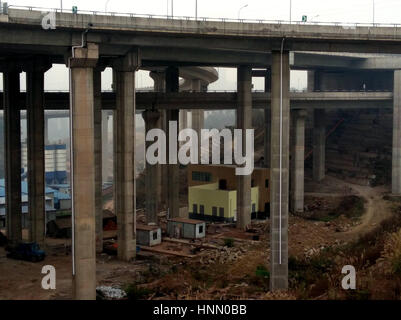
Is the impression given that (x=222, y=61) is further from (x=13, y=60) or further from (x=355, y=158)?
(x=355, y=158)

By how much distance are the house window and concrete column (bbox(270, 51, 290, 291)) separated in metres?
31.0

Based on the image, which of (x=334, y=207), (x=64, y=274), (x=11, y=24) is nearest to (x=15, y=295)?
(x=64, y=274)

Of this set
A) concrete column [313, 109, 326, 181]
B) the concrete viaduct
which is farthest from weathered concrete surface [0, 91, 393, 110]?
concrete column [313, 109, 326, 181]

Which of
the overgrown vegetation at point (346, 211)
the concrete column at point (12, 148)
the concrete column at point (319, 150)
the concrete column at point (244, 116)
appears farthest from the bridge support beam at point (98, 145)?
the concrete column at point (319, 150)

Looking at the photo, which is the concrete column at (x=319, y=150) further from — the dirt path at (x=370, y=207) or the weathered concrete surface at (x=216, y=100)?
the weathered concrete surface at (x=216, y=100)

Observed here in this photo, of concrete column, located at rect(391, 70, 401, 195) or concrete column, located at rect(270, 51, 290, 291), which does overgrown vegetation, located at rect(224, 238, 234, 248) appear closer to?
concrete column, located at rect(270, 51, 290, 291)

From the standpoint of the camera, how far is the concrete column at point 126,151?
40.9 meters


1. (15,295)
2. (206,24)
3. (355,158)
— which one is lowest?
(15,295)

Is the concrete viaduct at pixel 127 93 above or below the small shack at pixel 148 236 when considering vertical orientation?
above

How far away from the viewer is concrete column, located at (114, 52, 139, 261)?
40906mm

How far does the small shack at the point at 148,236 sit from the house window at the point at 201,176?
16.9 meters

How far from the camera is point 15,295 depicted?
113 feet

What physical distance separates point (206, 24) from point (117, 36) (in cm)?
575

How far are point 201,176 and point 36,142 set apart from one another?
2468 centimetres
